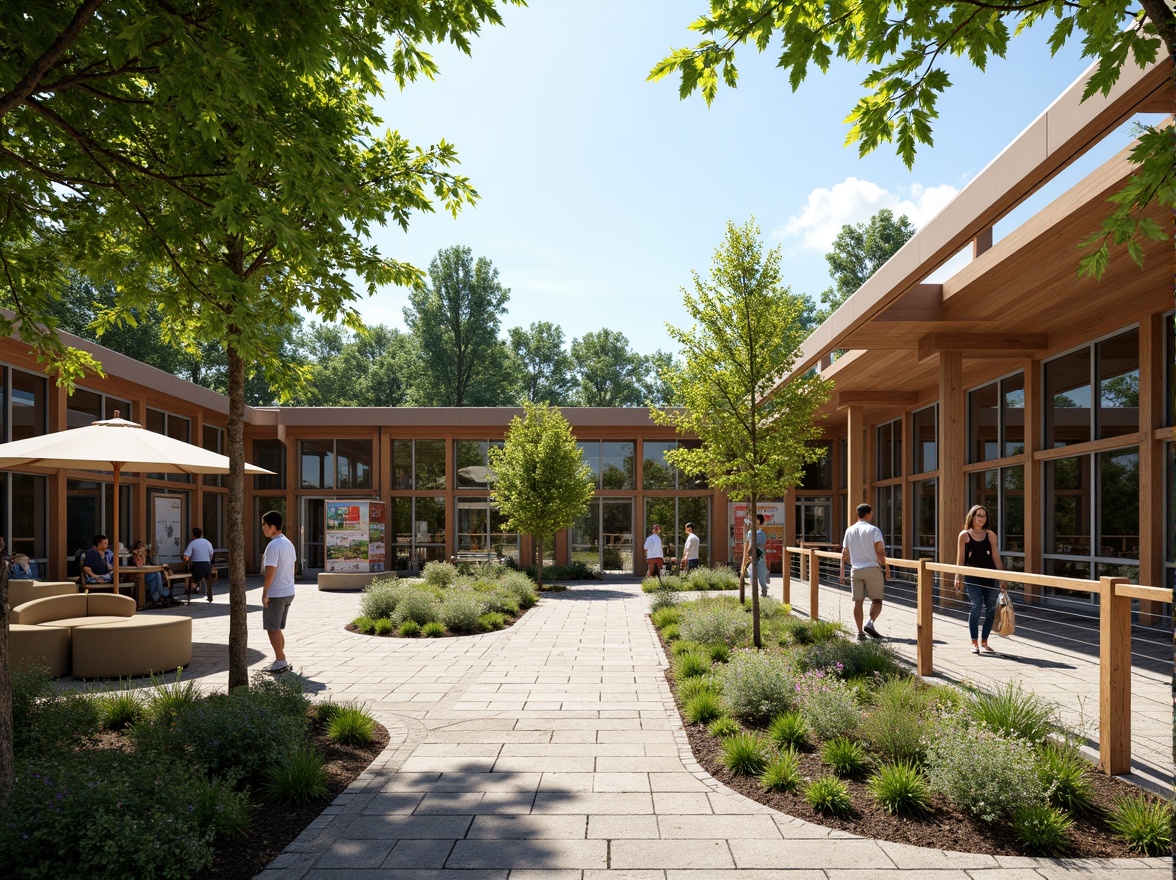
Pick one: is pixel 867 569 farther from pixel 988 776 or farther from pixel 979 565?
pixel 988 776

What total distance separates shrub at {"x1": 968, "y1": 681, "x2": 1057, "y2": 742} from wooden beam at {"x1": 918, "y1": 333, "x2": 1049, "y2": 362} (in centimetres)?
930

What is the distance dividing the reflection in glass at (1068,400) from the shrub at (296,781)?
44.0 feet

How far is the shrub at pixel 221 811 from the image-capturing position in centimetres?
433

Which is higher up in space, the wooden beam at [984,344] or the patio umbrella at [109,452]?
the wooden beam at [984,344]

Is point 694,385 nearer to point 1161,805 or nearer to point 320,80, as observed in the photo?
point 320,80

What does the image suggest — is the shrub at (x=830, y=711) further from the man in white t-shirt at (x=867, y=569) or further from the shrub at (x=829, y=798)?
the man in white t-shirt at (x=867, y=569)

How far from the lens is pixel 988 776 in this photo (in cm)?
454

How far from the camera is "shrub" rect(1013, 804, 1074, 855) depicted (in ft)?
13.8

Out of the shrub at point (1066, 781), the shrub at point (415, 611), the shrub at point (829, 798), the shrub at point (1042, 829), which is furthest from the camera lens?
the shrub at point (415, 611)

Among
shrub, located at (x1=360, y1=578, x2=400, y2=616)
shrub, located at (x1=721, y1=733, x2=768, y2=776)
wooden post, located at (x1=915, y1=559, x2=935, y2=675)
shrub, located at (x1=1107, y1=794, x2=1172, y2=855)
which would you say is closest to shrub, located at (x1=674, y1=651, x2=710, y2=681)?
wooden post, located at (x1=915, y1=559, x2=935, y2=675)

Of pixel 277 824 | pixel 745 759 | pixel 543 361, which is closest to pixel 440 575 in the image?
pixel 745 759

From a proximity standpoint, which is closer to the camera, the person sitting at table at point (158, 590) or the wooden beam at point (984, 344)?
the wooden beam at point (984, 344)

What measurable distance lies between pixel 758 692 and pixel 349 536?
56.0 feet

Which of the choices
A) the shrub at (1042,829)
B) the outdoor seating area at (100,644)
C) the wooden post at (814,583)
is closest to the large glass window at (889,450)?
the wooden post at (814,583)
